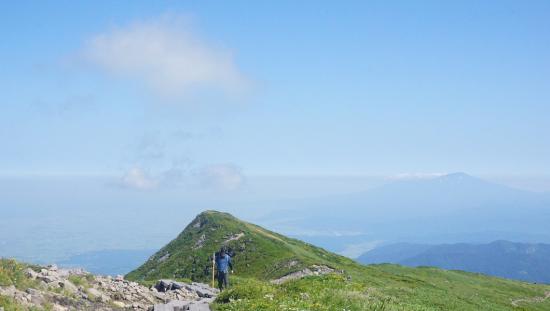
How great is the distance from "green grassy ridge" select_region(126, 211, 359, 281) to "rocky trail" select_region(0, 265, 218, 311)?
25.6m

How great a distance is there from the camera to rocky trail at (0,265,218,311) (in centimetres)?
2248

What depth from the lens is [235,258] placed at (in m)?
69.4

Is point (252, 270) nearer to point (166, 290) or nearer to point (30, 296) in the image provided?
point (166, 290)

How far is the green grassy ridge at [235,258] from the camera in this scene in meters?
61.3

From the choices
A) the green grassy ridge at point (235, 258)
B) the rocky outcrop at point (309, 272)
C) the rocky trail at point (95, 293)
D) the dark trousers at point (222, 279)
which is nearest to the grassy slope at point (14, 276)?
the rocky trail at point (95, 293)

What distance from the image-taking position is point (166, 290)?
3316cm

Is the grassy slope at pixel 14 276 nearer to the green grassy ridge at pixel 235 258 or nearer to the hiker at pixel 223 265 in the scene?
the hiker at pixel 223 265

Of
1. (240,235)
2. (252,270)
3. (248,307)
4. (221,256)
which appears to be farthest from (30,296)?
(240,235)

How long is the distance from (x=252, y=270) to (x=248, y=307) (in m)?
43.8

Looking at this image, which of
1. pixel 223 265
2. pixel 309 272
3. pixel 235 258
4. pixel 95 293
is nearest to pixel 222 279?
pixel 223 265

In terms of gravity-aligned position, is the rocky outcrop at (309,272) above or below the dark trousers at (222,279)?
below

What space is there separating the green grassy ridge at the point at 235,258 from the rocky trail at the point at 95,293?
2558 cm

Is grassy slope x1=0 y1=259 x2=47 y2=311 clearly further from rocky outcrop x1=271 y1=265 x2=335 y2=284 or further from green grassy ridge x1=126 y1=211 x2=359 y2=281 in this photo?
green grassy ridge x1=126 y1=211 x2=359 y2=281

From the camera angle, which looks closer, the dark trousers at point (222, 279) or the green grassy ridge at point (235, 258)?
the dark trousers at point (222, 279)
